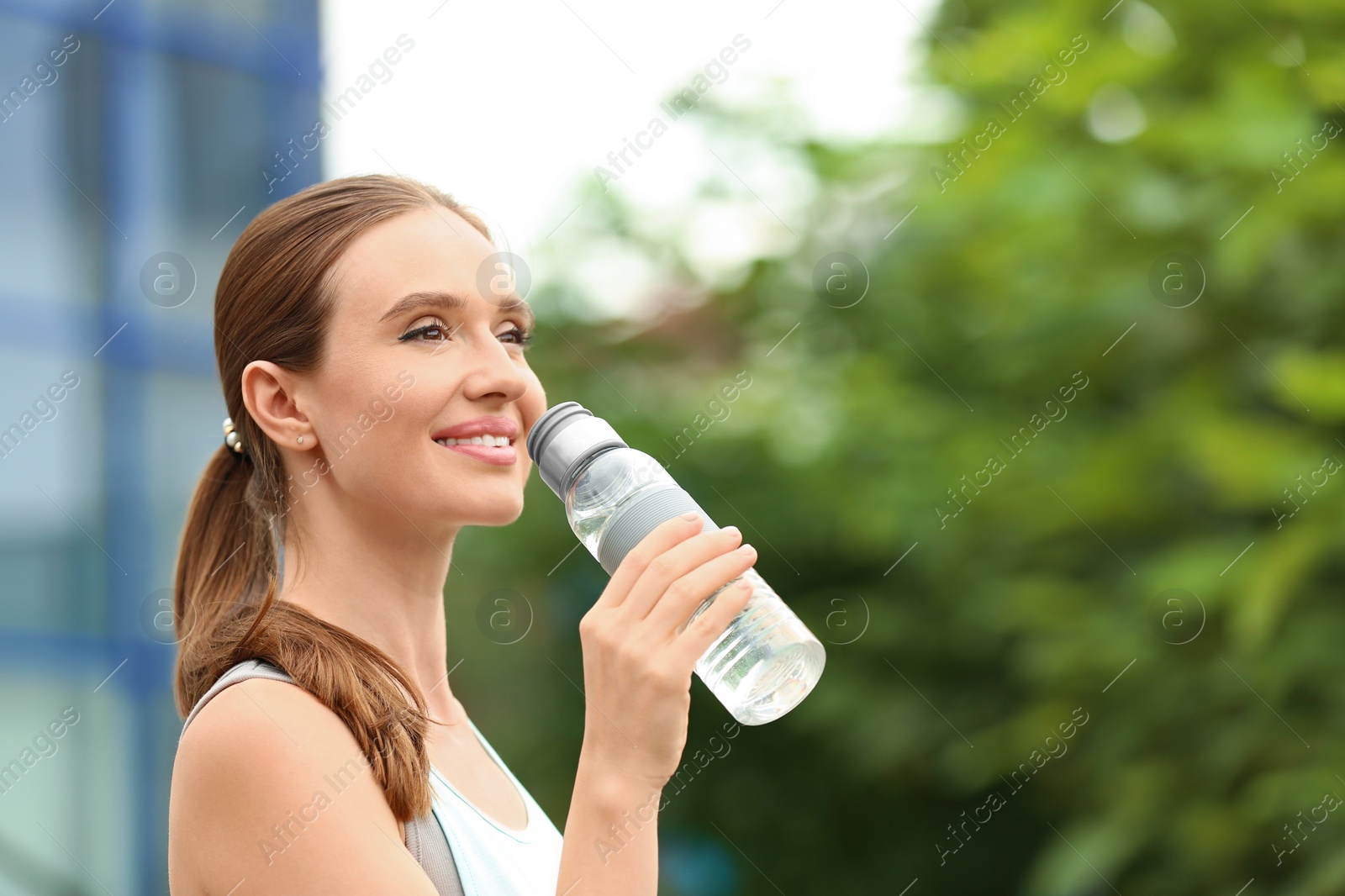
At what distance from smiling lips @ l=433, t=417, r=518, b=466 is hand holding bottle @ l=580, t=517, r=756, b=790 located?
0.30m

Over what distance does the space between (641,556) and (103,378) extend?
505 cm

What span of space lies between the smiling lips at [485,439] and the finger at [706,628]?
1.26 ft

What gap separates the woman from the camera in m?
1.36

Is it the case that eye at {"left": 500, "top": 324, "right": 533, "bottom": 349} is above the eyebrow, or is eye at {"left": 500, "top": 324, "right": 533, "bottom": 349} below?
below

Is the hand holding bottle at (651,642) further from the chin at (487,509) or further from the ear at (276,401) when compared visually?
the ear at (276,401)

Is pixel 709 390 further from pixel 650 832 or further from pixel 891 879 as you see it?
pixel 650 832

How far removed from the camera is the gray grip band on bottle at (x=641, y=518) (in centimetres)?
144

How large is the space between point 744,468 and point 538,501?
1.09 meters

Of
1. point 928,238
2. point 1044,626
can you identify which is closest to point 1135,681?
point 1044,626

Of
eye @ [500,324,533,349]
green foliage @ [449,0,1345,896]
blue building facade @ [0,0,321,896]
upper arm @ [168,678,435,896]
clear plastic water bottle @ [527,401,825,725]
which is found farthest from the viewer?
blue building facade @ [0,0,321,896]

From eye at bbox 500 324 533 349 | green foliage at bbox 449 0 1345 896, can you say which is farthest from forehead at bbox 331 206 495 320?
green foliage at bbox 449 0 1345 896

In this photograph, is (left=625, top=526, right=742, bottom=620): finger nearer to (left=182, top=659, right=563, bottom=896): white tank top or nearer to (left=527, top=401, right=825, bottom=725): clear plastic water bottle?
(left=527, top=401, right=825, bottom=725): clear plastic water bottle

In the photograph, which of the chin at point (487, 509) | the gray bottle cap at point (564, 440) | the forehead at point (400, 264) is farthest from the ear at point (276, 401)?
the gray bottle cap at point (564, 440)

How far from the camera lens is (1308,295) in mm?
3377
